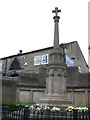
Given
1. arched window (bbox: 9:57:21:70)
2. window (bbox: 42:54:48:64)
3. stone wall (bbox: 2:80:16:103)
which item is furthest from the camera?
arched window (bbox: 9:57:21:70)

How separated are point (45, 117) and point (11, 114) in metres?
1.72

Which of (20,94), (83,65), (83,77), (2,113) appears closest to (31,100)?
(20,94)

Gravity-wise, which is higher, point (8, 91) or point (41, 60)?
point (41, 60)

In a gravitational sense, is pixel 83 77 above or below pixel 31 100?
above

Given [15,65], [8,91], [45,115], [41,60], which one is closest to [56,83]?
[45,115]

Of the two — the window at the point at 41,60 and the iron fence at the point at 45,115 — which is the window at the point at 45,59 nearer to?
the window at the point at 41,60

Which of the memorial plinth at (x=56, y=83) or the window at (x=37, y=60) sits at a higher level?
the window at (x=37, y=60)

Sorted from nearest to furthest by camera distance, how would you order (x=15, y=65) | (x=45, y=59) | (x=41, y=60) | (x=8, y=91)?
(x=8, y=91) < (x=45, y=59) < (x=41, y=60) < (x=15, y=65)

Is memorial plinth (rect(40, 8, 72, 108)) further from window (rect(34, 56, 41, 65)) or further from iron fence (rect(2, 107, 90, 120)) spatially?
window (rect(34, 56, 41, 65))

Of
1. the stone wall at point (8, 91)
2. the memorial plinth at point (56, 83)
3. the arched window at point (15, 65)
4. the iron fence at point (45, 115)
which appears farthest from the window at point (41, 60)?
the iron fence at point (45, 115)

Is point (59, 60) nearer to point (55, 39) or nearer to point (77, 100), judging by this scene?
point (55, 39)

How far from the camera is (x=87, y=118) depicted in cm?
794

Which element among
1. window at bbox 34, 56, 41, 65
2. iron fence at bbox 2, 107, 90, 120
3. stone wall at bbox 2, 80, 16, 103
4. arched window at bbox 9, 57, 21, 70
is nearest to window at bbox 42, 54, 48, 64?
window at bbox 34, 56, 41, 65

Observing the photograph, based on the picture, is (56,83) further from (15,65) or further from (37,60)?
(15,65)
